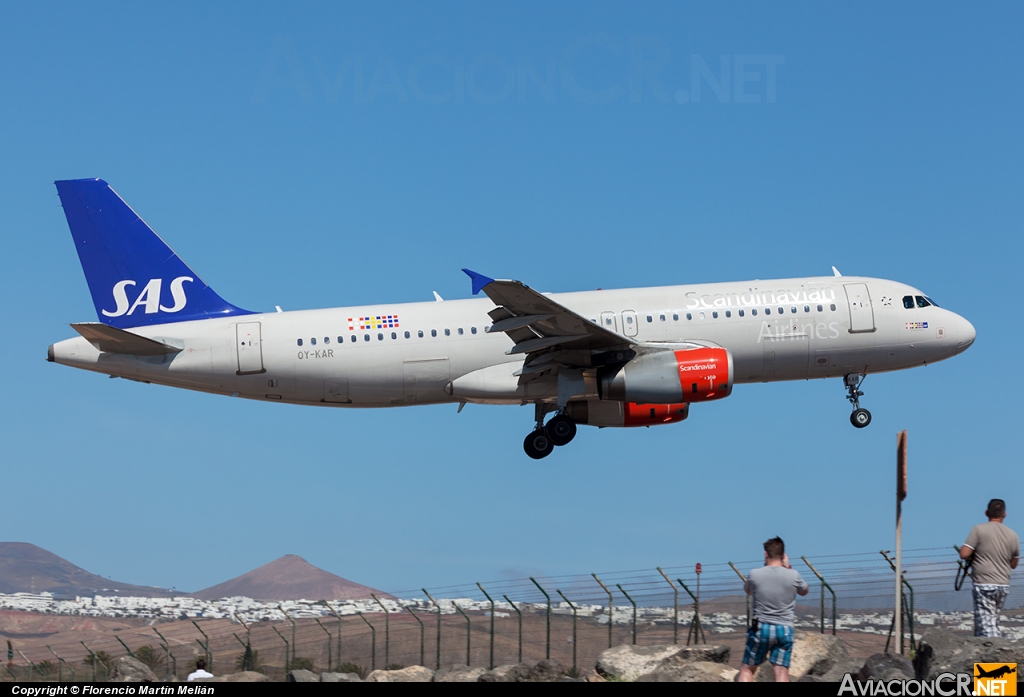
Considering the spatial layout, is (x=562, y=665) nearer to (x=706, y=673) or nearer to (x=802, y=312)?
(x=706, y=673)

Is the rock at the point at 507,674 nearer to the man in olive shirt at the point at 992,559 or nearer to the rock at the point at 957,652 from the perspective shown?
the rock at the point at 957,652

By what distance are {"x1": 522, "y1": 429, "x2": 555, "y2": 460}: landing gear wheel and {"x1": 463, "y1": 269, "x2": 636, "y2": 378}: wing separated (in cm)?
228

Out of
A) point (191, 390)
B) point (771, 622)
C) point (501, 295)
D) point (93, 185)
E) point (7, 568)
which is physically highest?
point (93, 185)

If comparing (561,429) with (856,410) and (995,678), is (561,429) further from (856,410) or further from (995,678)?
(995,678)

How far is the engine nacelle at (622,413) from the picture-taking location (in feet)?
119

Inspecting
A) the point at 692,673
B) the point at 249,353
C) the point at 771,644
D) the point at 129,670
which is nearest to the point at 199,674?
the point at 129,670

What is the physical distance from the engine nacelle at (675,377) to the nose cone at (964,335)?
8.71 meters

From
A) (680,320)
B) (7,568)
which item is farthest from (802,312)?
(7,568)

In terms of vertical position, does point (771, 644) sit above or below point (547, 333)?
below

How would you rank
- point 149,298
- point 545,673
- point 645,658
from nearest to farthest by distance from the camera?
1. point 645,658
2. point 545,673
3. point 149,298

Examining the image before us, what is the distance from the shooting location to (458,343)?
34.7m

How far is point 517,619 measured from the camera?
23.4 m

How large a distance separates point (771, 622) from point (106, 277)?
92.6ft

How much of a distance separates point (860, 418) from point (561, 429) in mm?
9550
